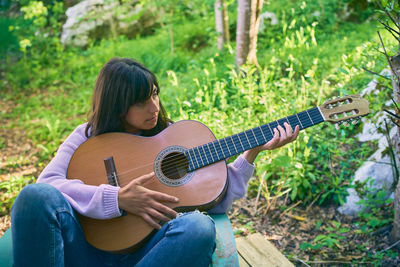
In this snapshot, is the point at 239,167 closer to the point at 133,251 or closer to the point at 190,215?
the point at 190,215

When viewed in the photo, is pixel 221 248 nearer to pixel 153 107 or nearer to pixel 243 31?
pixel 153 107

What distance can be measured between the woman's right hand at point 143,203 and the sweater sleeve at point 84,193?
50mm

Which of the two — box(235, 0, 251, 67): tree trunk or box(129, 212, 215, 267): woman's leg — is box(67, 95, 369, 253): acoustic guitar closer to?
box(129, 212, 215, 267): woman's leg

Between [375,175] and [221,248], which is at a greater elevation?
[221,248]

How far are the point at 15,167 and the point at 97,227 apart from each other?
2.49 metres

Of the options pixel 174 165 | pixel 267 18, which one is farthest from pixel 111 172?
pixel 267 18

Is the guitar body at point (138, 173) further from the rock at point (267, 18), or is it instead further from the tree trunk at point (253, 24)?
the rock at point (267, 18)

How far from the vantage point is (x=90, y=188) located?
1.75 m

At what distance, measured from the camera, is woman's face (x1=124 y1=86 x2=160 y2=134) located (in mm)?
1956

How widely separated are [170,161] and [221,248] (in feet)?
1.83

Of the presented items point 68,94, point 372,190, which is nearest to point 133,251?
point 372,190

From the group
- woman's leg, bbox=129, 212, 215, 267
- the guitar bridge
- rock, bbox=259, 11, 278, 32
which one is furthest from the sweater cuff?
rock, bbox=259, 11, 278, 32

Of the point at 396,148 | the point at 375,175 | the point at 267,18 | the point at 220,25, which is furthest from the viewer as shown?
the point at 267,18

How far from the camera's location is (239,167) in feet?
6.34
